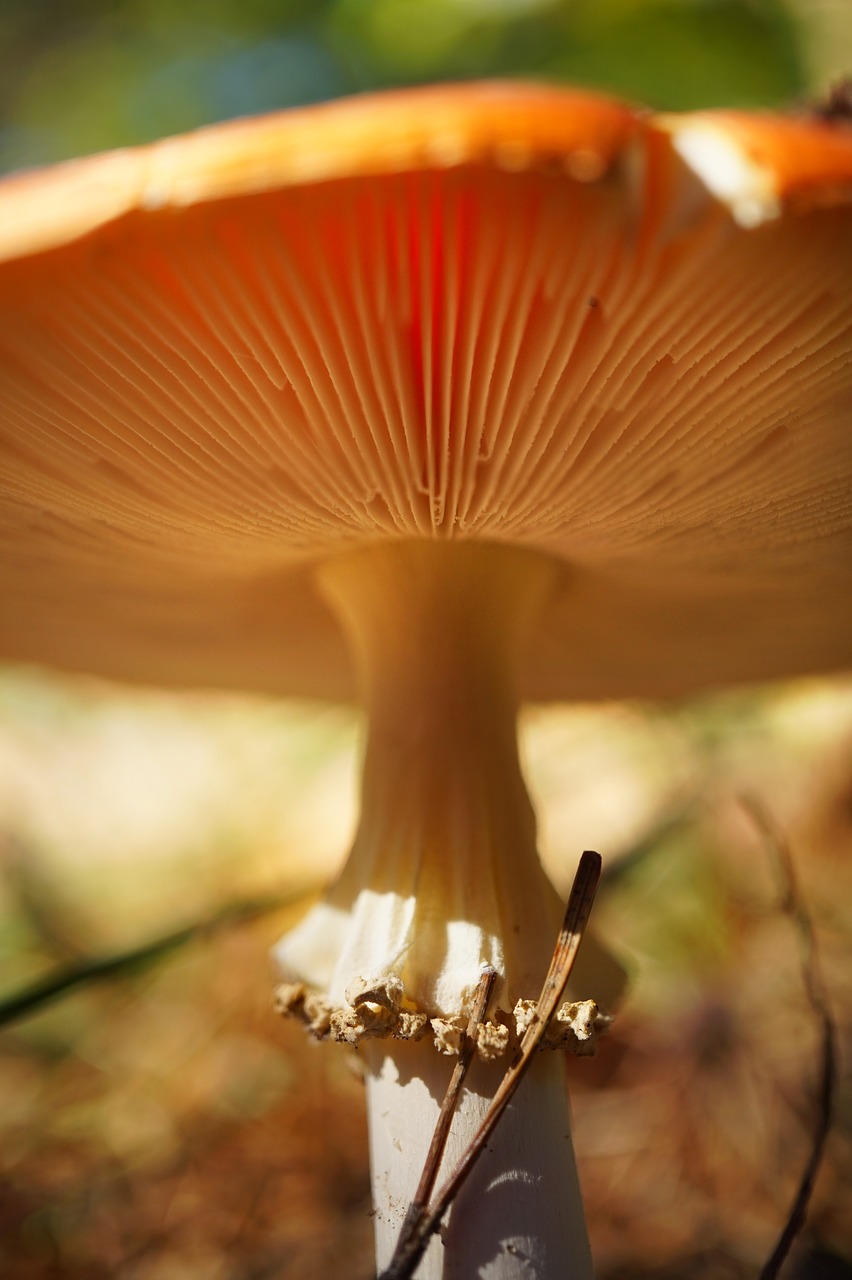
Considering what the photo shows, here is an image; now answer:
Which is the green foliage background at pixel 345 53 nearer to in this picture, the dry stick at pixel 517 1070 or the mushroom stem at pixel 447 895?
the mushroom stem at pixel 447 895

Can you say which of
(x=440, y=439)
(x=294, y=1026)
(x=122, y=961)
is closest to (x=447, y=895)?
(x=440, y=439)

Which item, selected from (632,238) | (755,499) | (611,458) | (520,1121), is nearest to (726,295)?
(632,238)

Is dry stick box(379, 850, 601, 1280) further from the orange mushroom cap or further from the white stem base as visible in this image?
the orange mushroom cap

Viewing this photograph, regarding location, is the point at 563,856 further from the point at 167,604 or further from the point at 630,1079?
the point at 167,604

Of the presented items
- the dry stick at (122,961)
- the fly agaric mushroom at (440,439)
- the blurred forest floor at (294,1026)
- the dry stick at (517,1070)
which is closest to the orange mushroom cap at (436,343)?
the fly agaric mushroom at (440,439)

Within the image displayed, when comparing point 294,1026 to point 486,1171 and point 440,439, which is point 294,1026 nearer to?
point 486,1171

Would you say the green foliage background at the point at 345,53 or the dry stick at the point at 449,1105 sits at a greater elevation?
the green foliage background at the point at 345,53

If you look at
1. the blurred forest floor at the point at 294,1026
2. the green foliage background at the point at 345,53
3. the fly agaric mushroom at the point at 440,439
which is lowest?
the blurred forest floor at the point at 294,1026
